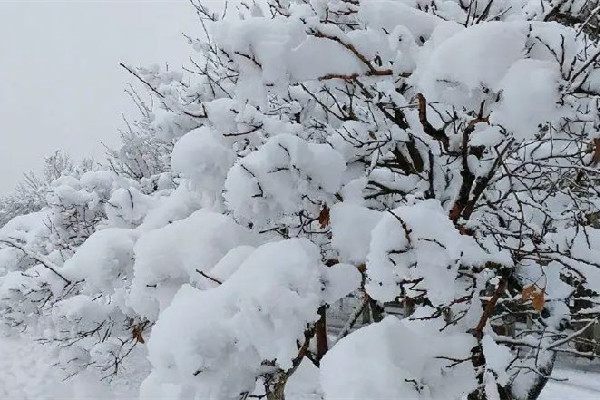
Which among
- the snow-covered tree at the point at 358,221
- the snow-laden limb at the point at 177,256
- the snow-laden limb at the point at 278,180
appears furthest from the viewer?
the snow-laden limb at the point at 177,256

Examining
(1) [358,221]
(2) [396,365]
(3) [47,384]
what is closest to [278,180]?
(1) [358,221]

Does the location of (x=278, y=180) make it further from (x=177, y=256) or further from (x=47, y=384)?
(x=47, y=384)

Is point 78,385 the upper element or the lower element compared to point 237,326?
lower

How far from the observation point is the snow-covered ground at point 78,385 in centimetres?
1126

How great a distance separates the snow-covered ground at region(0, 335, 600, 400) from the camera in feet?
36.9

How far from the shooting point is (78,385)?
1277 cm

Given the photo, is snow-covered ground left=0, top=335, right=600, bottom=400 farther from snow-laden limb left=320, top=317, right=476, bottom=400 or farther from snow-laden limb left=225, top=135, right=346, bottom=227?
snow-laden limb left=225, top=135, right=346, bottom=227

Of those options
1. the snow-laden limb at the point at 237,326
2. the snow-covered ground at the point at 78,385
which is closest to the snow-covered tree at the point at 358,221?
the snow-laden limb at the point at 237,326

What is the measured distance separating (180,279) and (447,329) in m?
1.34

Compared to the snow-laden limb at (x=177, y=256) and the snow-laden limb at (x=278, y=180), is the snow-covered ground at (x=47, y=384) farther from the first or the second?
the snow-laden limb at (x=278, y=180)

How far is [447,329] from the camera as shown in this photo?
8.87ft

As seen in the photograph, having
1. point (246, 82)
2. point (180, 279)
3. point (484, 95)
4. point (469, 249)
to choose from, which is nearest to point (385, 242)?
point (469, 249)

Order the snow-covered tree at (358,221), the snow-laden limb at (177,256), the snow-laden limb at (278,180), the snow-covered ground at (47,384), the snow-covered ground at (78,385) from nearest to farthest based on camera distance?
the snow-covered tree at (358,221), the snow-laden limb at (278,180), the snow-laden limb at (177,256), the snow-covered ground at (78,385), the snow-covered ground at (47,384)

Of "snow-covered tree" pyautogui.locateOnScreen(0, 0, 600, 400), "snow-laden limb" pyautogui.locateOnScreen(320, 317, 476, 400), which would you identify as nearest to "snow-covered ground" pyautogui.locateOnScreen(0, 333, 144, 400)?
"snow-covered tree" pyautogui.locateOnScreen(0, 0, 600, 400)
